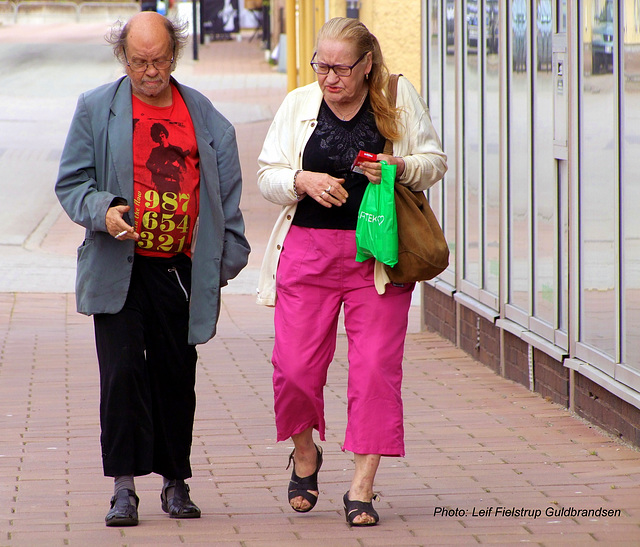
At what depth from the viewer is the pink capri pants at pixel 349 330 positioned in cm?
429

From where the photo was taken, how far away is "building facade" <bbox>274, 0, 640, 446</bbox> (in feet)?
17.6

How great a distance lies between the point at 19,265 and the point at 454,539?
25.7 ft

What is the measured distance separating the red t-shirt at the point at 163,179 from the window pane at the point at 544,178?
8.17 feet

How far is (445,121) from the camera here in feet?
27.0

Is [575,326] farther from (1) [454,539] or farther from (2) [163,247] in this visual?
(2) [163,247]

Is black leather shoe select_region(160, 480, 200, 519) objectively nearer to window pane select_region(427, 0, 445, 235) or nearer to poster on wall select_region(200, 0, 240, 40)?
window pane select_region(427, 0, 445, 235)

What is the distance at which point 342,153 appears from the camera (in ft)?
14.0

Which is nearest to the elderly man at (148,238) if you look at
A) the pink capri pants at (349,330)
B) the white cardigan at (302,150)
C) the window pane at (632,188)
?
the white cardigan at (302,150)

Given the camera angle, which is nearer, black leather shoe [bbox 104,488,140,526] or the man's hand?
the man's hand

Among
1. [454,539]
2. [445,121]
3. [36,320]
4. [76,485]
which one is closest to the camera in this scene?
[454,539]

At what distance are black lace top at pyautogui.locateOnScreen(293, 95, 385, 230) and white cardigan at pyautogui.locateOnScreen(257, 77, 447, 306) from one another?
0.04 metres

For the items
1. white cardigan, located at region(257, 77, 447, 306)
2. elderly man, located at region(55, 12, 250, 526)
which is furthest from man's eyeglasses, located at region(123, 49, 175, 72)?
white cardigan, located at region(257, 77, 447, 306)

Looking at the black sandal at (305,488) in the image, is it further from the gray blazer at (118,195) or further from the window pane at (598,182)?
the window pane at (598,182)

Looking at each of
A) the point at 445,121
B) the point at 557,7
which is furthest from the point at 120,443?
the point at 445,121
